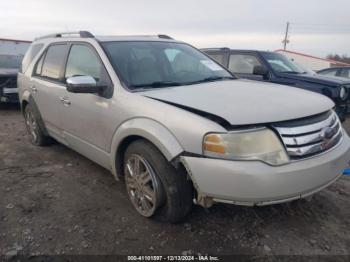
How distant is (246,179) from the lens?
6.89 feet

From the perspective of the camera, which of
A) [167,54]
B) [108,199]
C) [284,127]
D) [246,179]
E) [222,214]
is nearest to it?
[246,179]

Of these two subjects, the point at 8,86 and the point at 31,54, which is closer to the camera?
the point at 31,54

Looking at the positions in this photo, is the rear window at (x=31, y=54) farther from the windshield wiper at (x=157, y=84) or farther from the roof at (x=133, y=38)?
the windshield wiper at (x=157, y=84)

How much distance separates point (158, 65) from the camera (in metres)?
3.33

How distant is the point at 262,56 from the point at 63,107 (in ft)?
15.7

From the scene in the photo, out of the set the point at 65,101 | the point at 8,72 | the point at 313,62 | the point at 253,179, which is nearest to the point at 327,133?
the point at 253,179

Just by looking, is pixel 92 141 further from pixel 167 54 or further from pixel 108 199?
pixel 167 54

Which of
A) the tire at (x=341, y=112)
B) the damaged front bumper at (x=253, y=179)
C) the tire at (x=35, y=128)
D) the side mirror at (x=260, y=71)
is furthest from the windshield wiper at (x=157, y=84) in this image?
the tire at (x=341, y=112)

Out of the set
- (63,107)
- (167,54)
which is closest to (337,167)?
(167,54)

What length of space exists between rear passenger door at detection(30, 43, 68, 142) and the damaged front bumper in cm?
230

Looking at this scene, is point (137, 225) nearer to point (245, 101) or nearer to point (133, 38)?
point (245, 101)

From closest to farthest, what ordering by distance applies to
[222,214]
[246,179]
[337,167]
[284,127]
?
[246,179] < [284,127] < [337,167] < [222,214]

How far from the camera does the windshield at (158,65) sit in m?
3.07

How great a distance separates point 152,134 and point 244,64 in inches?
206
